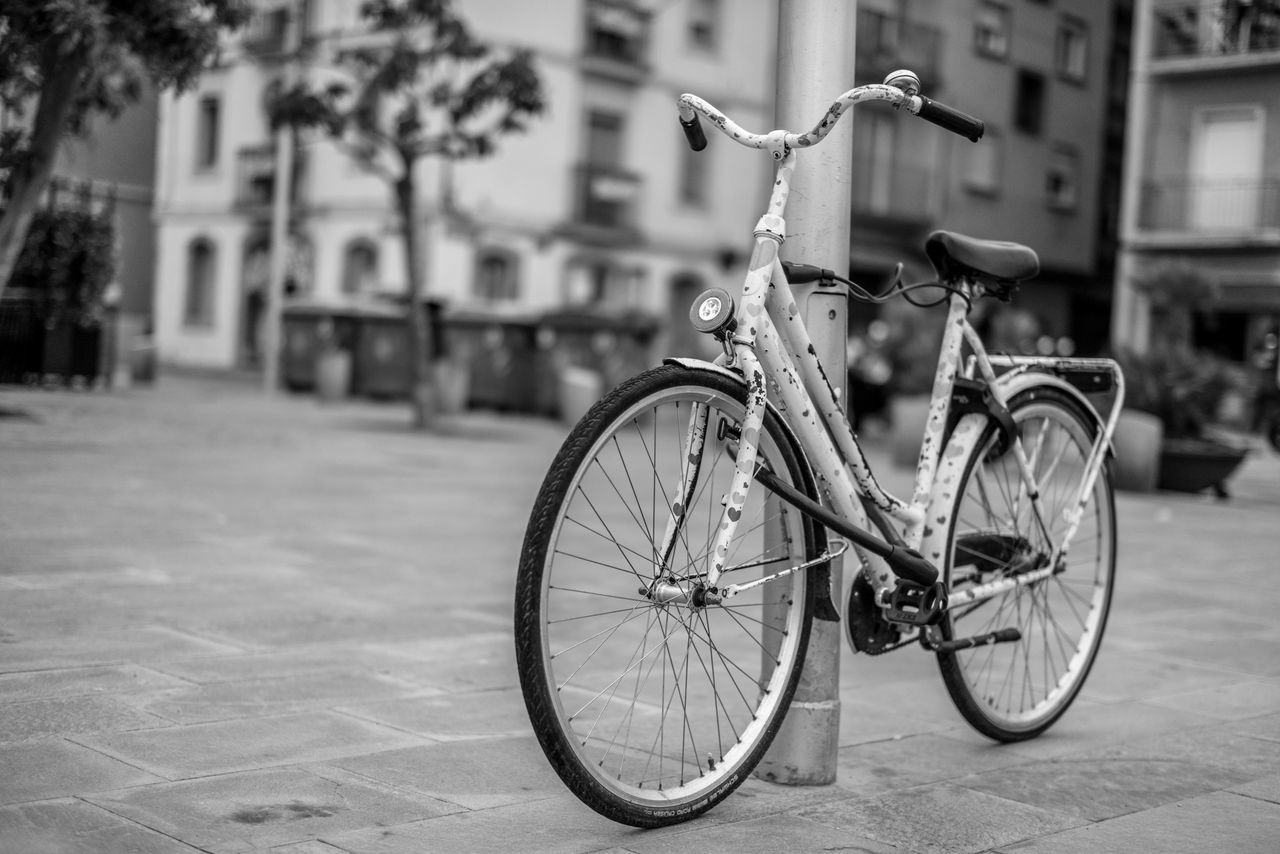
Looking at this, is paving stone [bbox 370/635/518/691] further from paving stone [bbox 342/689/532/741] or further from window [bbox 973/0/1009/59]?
window [bbox 973/0/1009/59]

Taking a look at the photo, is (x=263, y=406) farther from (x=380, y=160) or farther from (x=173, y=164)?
(x=173, y=164)

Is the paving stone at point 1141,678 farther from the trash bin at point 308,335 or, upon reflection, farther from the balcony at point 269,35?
the balcony at point 269,35

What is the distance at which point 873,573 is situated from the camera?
3758 millimetres

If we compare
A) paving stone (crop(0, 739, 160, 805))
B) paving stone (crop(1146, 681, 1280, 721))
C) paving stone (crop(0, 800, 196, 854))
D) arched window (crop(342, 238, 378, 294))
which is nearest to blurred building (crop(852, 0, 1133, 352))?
arched window (crop(342, 238, 378, 294))

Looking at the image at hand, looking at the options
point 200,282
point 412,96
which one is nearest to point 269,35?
point 200,282

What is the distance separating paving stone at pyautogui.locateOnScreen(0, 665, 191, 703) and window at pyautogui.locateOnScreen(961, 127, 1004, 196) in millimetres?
35001

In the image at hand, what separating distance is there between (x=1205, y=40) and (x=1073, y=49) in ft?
28.8

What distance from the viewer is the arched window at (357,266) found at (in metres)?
31.8

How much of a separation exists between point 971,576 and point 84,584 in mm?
3352

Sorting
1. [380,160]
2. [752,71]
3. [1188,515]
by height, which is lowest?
[1188,515]

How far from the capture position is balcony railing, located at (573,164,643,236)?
32.1m

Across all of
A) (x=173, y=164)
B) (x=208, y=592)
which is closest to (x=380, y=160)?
(x=173, y=164)

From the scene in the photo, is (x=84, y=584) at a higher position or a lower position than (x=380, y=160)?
lower

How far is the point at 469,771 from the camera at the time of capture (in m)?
3.62
